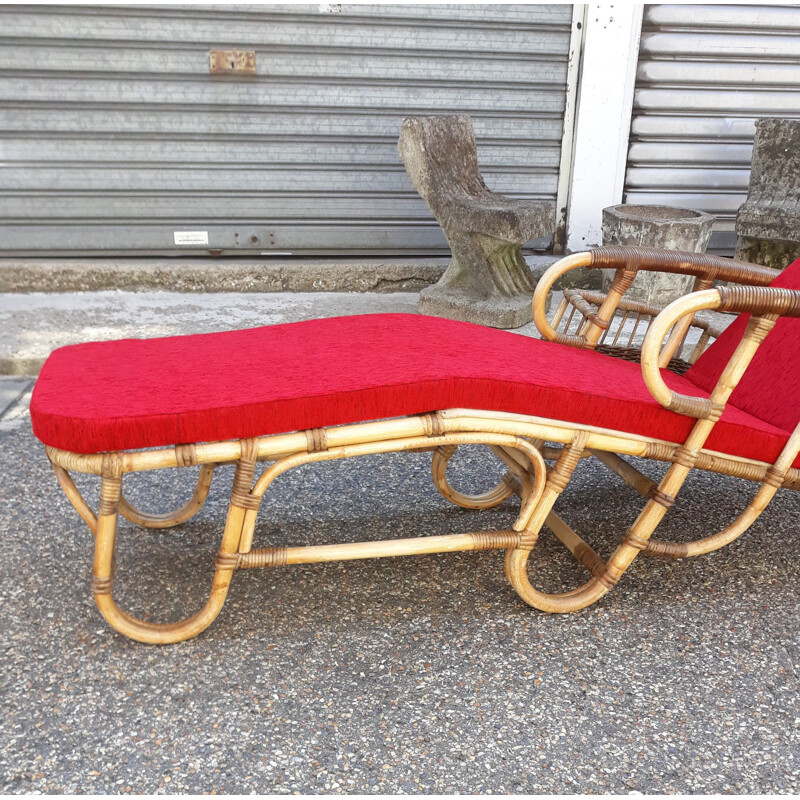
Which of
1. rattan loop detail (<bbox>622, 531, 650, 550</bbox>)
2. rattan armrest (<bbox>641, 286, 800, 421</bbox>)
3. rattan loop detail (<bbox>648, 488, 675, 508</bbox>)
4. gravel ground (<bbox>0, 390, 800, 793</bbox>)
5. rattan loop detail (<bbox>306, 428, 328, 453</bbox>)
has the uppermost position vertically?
rattan armrest (<bbox>641, 286, 800, 421</bbox>)

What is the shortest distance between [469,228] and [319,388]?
2264mm

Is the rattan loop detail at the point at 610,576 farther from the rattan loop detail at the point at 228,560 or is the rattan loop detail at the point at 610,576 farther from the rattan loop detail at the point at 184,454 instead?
the rattan loop detail at the point at 184,454

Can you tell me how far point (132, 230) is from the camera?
4.39 metres

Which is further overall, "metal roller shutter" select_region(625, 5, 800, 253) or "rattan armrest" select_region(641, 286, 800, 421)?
"metal roller shutter" select_region(625, 5, 800, 253)

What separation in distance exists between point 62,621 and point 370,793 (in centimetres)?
81

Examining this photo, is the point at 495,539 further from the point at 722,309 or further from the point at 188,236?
the point at 188,236

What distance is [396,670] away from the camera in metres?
1.64

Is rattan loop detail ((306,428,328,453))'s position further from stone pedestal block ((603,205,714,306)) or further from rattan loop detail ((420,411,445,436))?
stone pedestal block ((603,205,714,306))

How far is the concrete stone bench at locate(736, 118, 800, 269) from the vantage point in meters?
3.83

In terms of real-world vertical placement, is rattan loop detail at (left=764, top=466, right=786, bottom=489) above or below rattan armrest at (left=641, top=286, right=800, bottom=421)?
below

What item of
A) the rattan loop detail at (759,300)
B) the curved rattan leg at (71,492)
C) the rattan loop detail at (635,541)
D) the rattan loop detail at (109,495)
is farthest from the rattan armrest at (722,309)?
the curved rattan leg at (71,492)

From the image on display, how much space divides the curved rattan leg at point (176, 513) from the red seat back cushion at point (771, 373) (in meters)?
1.31

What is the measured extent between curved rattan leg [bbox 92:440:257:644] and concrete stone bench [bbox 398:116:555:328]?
2.27 m

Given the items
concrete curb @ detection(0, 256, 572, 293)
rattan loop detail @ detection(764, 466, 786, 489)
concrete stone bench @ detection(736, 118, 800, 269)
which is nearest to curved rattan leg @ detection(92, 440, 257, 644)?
rattan loop detail @ detection(764, 466, 786, 489)
